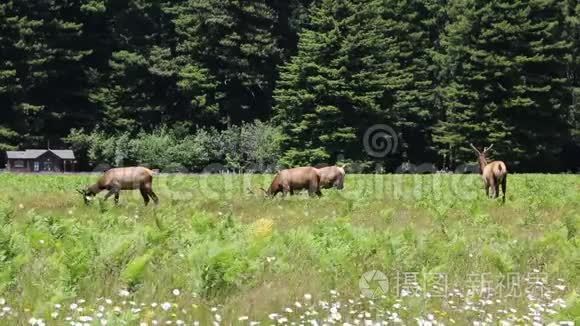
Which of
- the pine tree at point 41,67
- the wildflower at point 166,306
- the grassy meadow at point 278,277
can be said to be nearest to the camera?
the wildflower at point 166,306

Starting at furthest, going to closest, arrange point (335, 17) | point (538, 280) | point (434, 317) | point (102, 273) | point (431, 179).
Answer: point (335, 17), point (431, 179), point (538, 280), point (102, 273), point (434, 317)

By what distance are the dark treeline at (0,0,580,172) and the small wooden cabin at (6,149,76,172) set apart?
1625 mm

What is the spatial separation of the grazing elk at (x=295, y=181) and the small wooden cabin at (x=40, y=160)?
4252 centimetres

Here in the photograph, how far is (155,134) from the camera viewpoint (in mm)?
64625

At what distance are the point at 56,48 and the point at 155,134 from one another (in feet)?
48.6

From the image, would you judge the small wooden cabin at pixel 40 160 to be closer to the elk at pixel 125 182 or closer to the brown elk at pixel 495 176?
the elk at pixel 125 182

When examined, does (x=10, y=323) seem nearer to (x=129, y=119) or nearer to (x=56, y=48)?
(x=129, y=119)

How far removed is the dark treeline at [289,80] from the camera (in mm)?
58125

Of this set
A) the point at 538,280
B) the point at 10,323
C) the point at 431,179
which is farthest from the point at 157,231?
the point at 431,179

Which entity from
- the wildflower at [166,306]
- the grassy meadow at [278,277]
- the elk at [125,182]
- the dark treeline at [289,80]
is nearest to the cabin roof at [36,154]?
the dark treeline at [289,80]

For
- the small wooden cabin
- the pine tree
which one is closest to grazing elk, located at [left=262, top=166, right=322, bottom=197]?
the small wooden cabin

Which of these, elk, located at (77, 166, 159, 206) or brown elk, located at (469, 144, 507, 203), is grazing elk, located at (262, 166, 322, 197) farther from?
brown elk, located at (469, 144, 507, 203)

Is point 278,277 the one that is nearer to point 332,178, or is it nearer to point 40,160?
point 332,178

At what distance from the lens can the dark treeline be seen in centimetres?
5812
